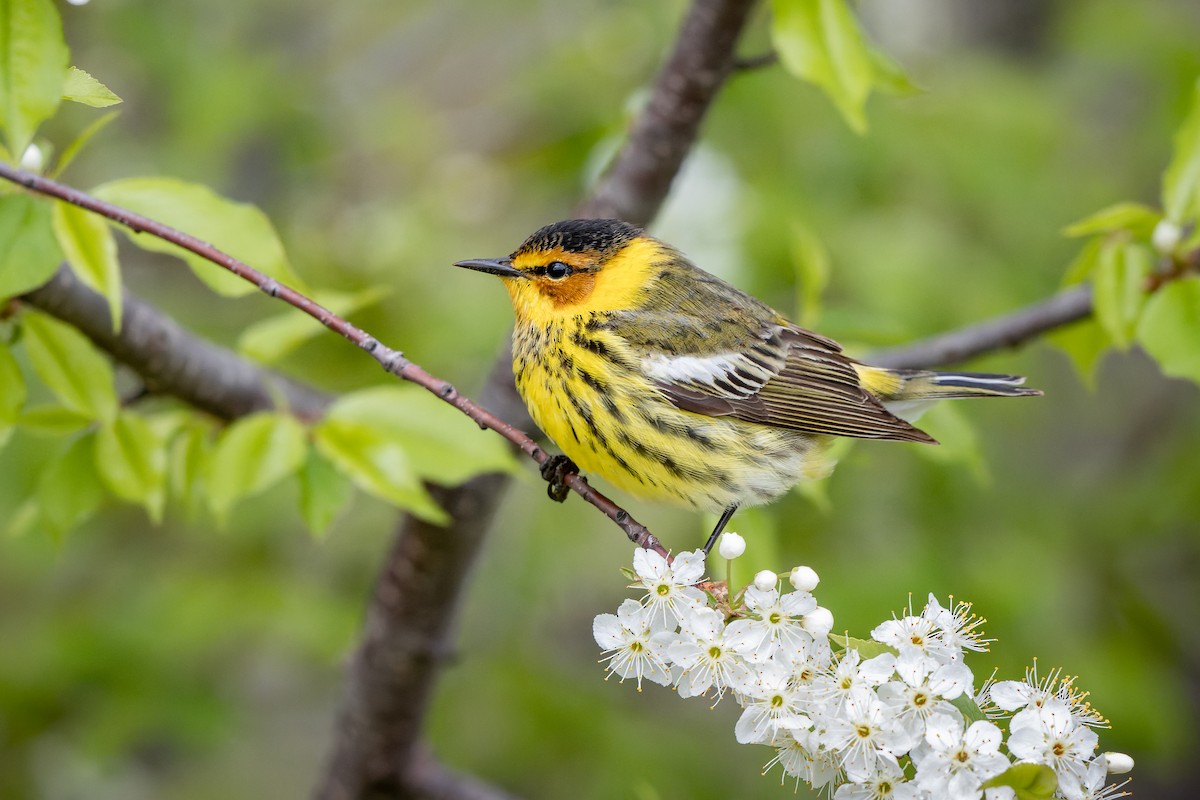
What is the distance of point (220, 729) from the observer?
3.91 metres

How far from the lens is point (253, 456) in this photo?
7.97 feet

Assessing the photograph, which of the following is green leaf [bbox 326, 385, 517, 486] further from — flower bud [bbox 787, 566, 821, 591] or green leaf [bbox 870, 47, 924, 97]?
green leaf [bbox 870, 47, 924, 97]

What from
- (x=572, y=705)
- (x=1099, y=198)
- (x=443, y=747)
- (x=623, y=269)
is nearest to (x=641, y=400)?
(x=623, y=269)

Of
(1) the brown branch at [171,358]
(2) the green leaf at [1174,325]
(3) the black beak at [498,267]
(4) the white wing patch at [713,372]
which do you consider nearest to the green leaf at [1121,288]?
(2) the green leaf at [1174,325]

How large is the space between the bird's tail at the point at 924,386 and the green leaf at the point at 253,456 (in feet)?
5.57

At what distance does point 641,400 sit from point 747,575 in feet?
2.07

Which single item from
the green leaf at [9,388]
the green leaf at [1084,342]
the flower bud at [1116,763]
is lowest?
the flower bud at [1116,763]

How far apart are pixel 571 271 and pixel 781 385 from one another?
657mm

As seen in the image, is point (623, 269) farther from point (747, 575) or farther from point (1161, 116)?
point (1161, 116)

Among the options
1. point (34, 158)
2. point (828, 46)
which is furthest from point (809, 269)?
point (34, 158)

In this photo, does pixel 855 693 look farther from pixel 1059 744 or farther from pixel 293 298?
pixel 293 298

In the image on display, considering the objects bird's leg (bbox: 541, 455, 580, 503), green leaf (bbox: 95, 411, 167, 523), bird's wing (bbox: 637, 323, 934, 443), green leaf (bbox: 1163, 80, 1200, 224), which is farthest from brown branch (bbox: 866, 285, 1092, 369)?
green leaf (bbox: 95, 411, 167, 523)

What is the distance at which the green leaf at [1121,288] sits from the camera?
8.29 ft

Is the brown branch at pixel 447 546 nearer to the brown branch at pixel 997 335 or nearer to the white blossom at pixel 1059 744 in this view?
the brown branch at pixel 997 335
